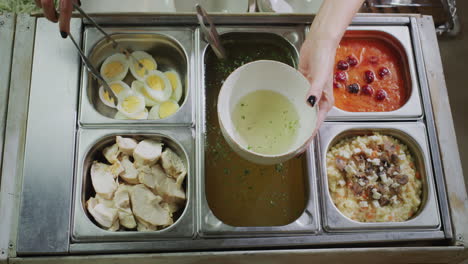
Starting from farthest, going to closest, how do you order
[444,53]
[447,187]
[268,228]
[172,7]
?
[444,53] → [172,7] → [447,187] → [268,228]

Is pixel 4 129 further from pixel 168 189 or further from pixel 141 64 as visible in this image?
pixel 168 189

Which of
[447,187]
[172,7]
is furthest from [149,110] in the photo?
[447,187]

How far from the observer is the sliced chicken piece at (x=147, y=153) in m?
2.17

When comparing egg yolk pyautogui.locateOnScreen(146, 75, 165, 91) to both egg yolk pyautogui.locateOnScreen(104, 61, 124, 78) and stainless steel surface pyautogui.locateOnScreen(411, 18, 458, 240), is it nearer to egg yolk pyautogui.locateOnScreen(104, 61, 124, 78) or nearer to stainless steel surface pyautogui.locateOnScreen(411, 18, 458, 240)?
egg yolk pyautogui.locateOnScreen(104, 61, 124, 78)

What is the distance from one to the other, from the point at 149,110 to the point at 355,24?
1.35 m

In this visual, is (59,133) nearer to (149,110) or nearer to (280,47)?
(149,110)

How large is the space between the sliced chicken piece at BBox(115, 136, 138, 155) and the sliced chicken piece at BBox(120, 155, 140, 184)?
4 cm

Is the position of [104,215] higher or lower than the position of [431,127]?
lower

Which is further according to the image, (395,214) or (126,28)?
(126,28)

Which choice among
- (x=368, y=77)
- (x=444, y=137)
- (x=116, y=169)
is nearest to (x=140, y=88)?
(x=116, y=169)

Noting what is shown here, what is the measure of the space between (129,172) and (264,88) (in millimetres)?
847

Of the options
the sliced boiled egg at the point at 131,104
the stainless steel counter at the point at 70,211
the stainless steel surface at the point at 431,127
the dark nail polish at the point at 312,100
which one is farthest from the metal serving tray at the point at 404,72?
the sliced boiled egg at the point at 131,104

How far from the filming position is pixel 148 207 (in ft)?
6.84

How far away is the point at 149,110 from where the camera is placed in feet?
8.00
